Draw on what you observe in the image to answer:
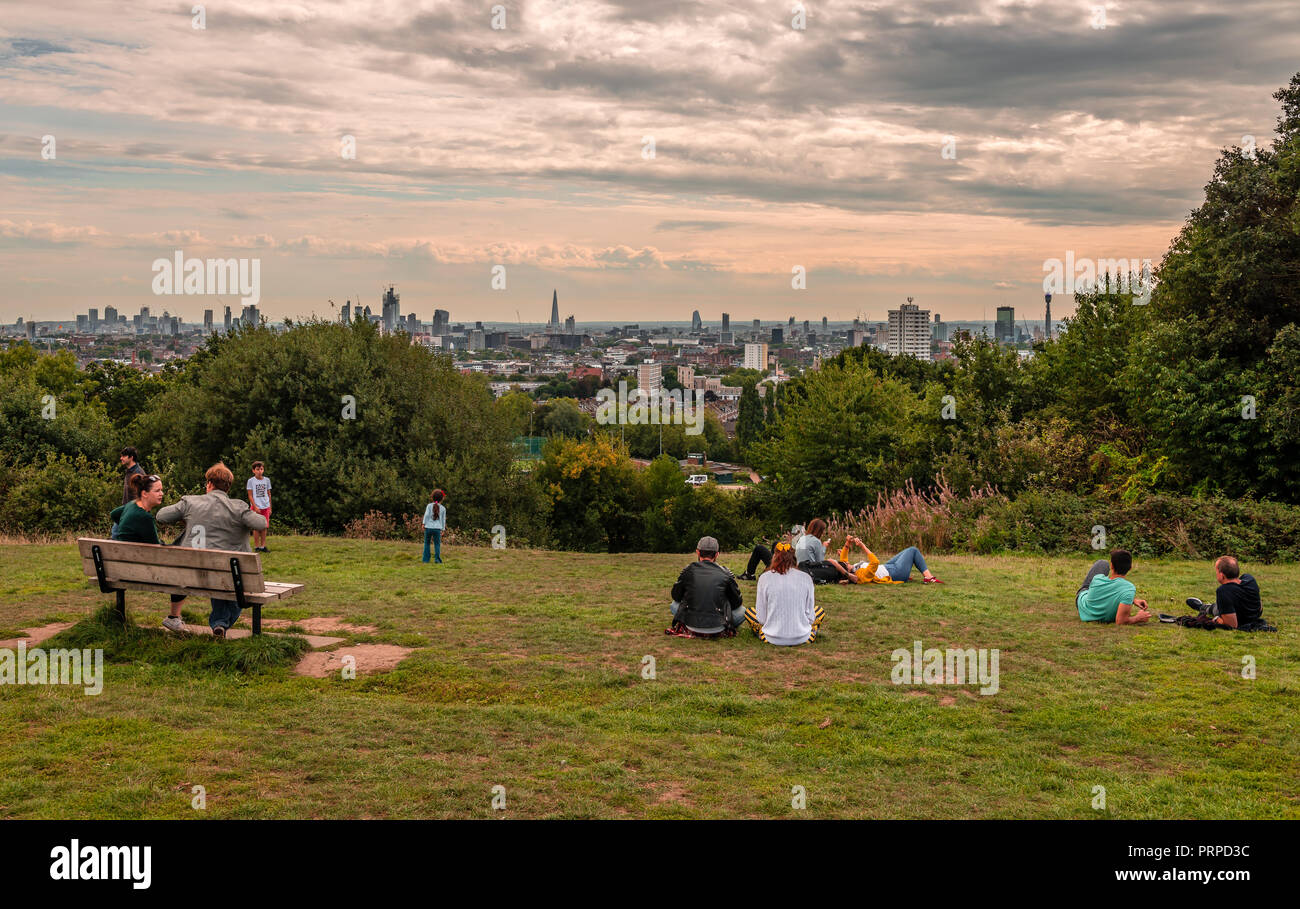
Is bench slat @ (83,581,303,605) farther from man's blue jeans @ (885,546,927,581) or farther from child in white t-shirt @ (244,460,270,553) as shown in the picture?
man's blue jeans @ (885,546,927,581)

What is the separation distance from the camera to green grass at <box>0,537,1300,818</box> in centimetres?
593

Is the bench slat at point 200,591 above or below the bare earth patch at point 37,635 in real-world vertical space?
above

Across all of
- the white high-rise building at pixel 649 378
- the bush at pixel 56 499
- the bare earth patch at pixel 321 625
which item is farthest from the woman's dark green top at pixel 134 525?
the white high-rise building at pixel 649 378

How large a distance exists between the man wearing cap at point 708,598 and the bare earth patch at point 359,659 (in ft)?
10.2

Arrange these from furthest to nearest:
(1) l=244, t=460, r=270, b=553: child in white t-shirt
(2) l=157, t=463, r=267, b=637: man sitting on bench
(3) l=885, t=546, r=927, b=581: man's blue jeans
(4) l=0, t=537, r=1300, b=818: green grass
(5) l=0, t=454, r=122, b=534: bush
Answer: (5) l=0, t=454, r=122, b=534: bush → (1) l=244, t=460, r=270, b=553: child in white t-shirt → (3) l=885, t=546, r=927, b=581: man's blue jeans → (2) l=157, t=463, r=267, b=637: man sitting on bench → (4) l=0, t=537, r=1300, b=818: green grass

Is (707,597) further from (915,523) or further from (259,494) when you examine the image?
(915,523)

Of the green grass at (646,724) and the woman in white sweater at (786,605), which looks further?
the woman in white sweater at (786,605)

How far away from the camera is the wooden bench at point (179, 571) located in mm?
8828

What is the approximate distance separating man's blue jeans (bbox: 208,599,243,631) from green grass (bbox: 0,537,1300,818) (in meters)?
0.44

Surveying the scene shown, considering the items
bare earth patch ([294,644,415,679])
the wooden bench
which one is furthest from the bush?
bare earth patch ([294,644,415,679])

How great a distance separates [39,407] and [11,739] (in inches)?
1051

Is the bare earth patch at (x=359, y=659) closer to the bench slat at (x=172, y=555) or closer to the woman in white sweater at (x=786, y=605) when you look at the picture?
the bench slat at (x=172, y=555)

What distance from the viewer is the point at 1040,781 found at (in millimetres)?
6410

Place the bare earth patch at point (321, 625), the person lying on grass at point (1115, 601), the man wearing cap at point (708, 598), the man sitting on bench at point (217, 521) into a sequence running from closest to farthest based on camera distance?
the man sitting on bench at point (217, 521) → the bare earth patch at point (321, 625) → the man wearing cap at point (708, 598) → the person lying on grass at point (1115, 601)
